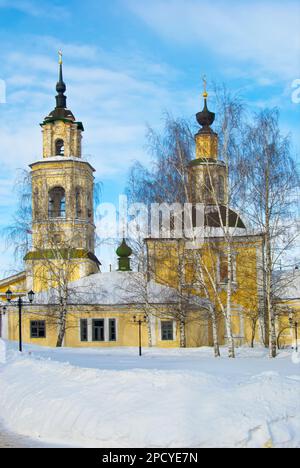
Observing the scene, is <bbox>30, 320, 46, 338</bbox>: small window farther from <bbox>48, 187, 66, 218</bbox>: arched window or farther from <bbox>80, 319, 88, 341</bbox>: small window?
<bbox>48, 187, 66, 218</bbox>: arched window

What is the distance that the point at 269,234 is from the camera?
27.7m

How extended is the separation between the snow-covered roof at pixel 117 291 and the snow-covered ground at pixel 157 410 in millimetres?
21581

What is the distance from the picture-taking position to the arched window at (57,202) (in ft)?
151

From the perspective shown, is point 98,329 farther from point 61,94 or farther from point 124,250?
point 61,94

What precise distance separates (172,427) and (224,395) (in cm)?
166

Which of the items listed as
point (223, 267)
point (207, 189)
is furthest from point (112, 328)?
point (207, 189)

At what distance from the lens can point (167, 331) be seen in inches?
1462

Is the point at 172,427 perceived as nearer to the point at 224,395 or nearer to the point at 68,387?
the point at 224,395

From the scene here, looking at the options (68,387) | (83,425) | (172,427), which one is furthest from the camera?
(68,387)

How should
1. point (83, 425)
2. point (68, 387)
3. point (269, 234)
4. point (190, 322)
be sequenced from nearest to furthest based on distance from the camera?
point (83, 425), point (68, 387), point (269, 234), point (190, 322)

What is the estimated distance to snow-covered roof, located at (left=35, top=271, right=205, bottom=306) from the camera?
121 feet

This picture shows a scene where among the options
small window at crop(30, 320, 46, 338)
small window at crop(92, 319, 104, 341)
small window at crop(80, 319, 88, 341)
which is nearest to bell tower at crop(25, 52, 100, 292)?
small window at crop(30, 320, 46, 338)
